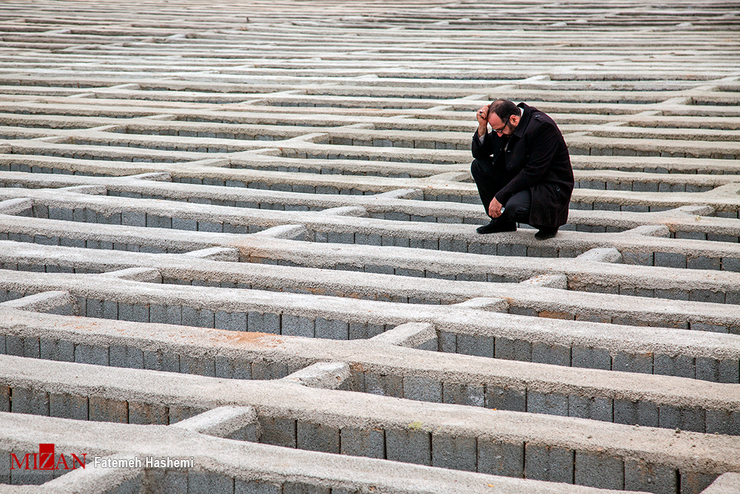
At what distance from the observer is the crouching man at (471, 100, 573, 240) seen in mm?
4965

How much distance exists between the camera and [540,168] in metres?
5.00

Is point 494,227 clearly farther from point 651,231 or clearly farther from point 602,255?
point 651,231

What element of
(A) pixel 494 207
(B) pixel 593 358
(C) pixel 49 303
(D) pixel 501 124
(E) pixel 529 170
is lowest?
(B) pixel 593 358

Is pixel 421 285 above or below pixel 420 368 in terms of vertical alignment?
above

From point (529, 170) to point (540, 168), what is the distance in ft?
0.19

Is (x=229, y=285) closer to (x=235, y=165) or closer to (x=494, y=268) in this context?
(x=494, y=268)

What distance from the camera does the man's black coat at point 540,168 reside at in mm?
4980

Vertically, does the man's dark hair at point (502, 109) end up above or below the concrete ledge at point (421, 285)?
above

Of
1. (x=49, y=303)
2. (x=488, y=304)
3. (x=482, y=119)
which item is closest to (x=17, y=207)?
(x=49, y=303)

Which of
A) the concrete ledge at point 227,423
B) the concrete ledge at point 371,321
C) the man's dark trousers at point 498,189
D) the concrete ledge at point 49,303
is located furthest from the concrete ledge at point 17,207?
the concrete ledge at point 227,423

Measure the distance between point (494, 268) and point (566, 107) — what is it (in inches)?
196

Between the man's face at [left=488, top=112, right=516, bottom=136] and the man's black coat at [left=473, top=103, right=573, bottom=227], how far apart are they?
0.11ft

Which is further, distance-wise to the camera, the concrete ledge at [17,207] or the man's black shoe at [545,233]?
the concrete ledge at [17,207]

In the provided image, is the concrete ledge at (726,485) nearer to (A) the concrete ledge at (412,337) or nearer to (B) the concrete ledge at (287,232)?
(A) the concrete ledge at (412,337)
